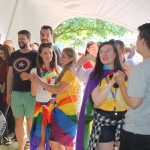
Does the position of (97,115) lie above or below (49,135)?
above

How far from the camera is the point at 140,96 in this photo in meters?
1.95

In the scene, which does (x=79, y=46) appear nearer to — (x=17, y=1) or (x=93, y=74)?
(x=17, y=1)

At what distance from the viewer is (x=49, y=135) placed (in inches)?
129

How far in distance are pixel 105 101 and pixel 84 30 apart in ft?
44.6

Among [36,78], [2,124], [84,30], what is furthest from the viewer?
[84,30]

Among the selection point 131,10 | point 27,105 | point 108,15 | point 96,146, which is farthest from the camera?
point 108,15

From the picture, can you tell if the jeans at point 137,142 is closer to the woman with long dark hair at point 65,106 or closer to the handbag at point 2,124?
the woman with long dark hair at point 65,106

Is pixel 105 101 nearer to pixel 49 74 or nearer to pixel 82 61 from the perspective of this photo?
pixel 82 61

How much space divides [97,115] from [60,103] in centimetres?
73

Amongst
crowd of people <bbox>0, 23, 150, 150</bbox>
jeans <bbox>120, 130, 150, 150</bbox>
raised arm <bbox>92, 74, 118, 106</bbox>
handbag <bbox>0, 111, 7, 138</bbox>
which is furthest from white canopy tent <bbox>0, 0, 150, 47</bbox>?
jeans <bbox>120, 130, 150, 150</bbox>

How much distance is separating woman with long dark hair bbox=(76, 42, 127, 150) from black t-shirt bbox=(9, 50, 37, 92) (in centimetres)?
138

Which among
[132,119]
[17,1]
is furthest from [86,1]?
[132,119]

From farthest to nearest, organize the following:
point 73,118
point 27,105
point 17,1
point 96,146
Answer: point 17,1, point 27,105, point 73,118, point 96,146

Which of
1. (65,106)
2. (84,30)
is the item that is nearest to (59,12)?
(65,106)
